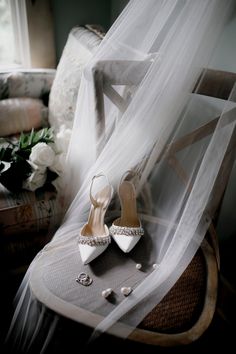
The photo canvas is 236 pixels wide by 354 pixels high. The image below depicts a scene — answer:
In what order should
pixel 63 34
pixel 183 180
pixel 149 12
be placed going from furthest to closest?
pixel 63 34 → pixel 183 180 → pixel 149 12

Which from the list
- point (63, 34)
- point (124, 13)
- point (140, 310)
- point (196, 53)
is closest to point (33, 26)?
point (63, 34)

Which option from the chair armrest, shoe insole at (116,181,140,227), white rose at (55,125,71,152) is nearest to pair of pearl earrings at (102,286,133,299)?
shoe insole at (116,181,140,227)

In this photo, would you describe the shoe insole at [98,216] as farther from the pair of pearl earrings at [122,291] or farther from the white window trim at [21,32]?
the white window trim at [21,32]

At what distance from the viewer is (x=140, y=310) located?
2.49 feet

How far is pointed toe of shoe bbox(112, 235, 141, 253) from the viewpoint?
2.97ft

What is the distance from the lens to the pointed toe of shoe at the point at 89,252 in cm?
Answer: 86

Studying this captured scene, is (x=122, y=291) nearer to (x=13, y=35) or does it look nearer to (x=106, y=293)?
(x=106, y=293)

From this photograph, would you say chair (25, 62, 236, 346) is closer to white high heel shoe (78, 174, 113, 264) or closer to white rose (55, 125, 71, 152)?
white high heel shoe (78, 174, 113, 264)

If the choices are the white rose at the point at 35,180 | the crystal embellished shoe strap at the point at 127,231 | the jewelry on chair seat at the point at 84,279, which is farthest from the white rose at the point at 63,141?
the jewelry on chair seat at the point at 84,279

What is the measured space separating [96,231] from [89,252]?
11 cm

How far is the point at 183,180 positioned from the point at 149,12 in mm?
495

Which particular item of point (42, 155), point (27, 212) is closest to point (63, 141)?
point (42, 155)

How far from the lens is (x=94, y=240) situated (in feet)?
2.91

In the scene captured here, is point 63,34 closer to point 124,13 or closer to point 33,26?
point 33,26
